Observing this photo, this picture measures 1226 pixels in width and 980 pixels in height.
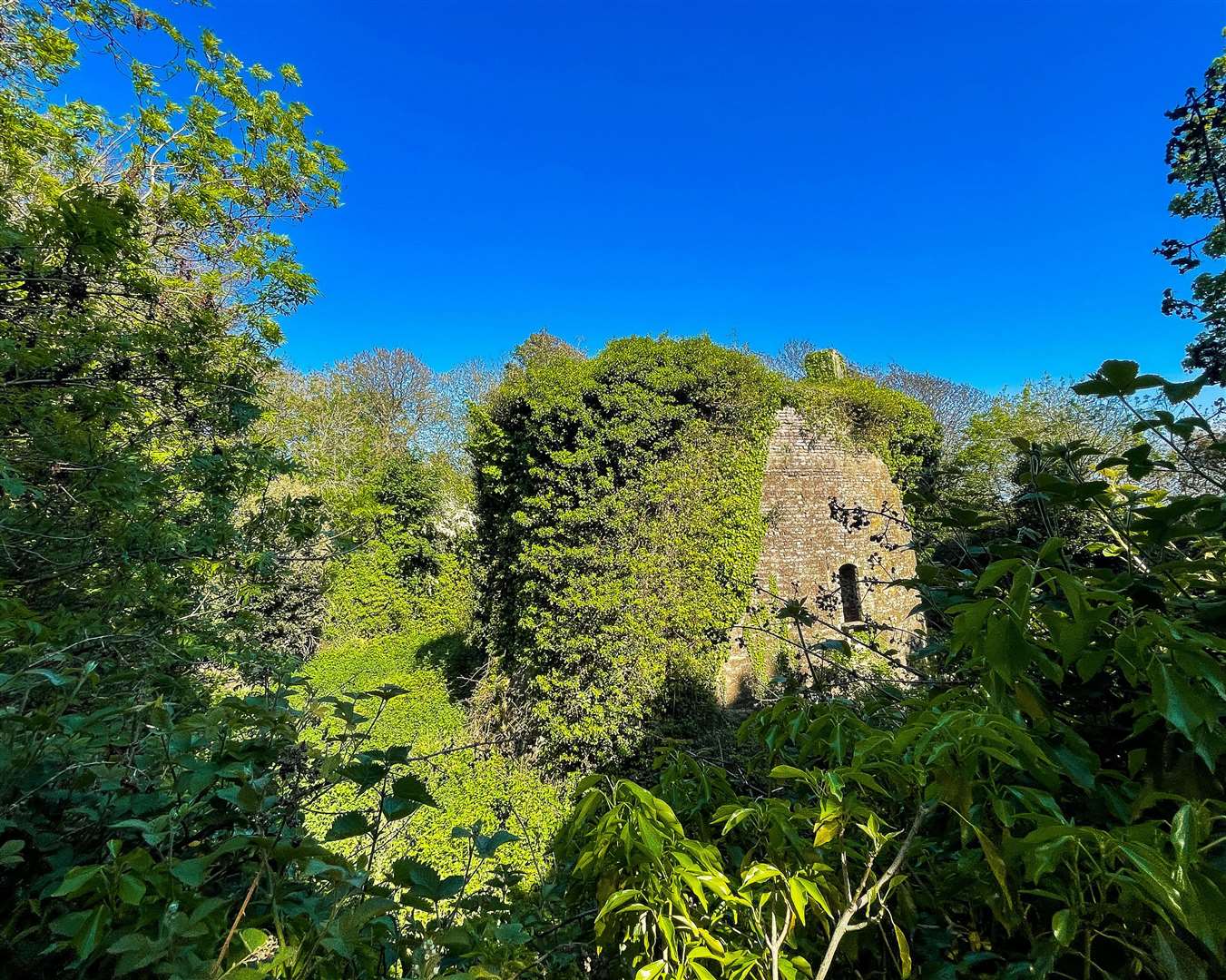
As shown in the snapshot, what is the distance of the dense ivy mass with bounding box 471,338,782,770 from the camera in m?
6.89

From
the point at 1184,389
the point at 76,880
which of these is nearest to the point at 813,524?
the point at 1184,389

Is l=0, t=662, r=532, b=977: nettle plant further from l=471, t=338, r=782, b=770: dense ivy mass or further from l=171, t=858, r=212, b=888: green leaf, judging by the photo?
l=471, t=338, r=782, b=770: dense ivy mass

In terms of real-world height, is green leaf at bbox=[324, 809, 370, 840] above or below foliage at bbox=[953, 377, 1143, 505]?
below

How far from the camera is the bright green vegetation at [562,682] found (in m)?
0.79

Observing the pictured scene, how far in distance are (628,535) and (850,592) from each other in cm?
452

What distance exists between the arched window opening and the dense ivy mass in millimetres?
2040

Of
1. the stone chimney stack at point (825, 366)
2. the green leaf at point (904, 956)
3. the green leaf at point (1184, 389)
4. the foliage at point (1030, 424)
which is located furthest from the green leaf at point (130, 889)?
the foliage at point (1030, 424)

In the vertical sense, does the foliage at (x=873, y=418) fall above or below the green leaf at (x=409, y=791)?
above

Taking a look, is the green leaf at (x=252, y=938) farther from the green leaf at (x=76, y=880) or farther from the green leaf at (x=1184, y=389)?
the green leaf at (x=1184, y=389)

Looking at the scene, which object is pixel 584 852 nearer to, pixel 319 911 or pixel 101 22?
pixel 319 911

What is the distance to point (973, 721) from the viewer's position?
2.59 ft

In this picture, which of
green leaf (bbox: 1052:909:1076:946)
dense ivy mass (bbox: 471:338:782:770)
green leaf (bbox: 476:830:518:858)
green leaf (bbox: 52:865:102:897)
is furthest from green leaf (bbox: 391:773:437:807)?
dense ivy mass (bbox: 471:338:782:770)

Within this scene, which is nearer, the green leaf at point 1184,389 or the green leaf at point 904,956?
the green leaf at point 904,956

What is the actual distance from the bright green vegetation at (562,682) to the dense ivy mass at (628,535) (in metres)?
0.06
